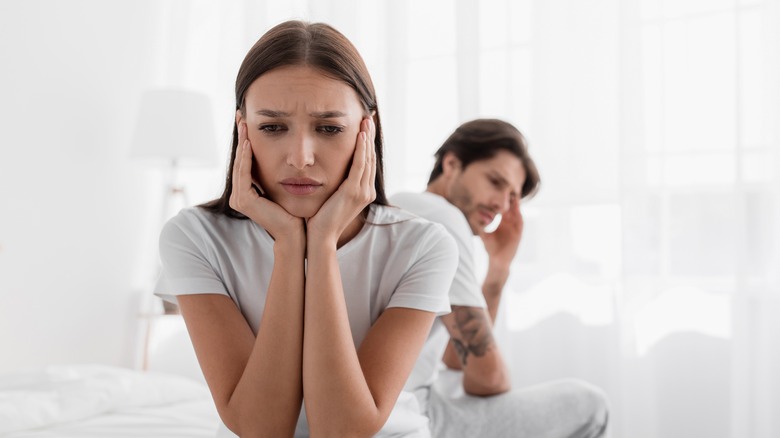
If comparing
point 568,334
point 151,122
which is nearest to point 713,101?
point 568,334

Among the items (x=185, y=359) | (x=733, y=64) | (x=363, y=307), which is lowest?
(x=185, y=359)

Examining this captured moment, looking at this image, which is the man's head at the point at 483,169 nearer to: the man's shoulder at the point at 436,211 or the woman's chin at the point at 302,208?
the man's shoulder at the point at 436,211

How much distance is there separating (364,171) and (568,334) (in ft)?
5.86

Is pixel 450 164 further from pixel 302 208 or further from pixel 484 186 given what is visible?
pixel 302 208

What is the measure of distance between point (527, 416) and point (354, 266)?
2.20ft

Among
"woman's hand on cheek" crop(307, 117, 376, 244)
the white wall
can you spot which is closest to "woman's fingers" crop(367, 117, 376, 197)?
"woman's hand on cheek" crop(307, 117, 376, 244)

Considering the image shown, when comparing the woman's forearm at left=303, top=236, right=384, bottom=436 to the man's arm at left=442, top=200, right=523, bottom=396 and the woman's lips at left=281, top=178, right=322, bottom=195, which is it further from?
the man's arm at left=442, top=200, right=523, bottom=396

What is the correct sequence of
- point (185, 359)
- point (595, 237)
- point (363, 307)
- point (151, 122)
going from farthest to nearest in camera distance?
point (185, 359), point (151, 122), point (595, 237), point (363, 307)

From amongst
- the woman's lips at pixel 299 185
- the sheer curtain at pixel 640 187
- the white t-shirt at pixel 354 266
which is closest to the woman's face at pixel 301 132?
the woman's lips at pixel 299 185

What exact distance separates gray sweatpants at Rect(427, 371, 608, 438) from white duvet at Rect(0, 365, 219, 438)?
53 centimetres

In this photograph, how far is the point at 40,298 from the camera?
3.12 m

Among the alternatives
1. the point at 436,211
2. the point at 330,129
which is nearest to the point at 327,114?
the point at 330,129

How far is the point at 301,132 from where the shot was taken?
3.46 feet

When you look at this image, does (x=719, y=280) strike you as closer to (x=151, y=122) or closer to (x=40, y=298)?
(x=151, y=122)
